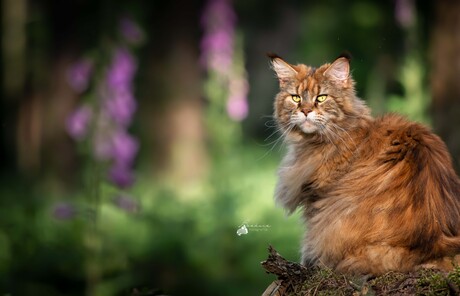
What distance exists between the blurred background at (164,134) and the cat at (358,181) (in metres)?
0.45

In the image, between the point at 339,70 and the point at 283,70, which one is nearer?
the point at 339,70

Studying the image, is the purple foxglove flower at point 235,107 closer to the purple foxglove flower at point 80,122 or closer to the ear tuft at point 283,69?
the purple foxglove flower at point 80,122

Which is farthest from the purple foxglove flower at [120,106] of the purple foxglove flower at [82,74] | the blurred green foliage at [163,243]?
the blurred green foliage at [163,243]

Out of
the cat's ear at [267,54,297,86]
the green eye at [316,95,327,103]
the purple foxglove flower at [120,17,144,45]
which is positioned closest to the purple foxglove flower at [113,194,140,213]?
the purple foxglove flower at [120,17,144,45]

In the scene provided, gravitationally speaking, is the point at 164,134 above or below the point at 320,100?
below

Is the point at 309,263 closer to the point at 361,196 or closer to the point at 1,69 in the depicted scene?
the point at 361,196

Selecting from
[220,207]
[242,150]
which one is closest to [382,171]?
[220,207]

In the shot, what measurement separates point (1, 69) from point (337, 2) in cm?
861

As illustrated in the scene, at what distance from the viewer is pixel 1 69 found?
25.0 m

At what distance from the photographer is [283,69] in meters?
6.19

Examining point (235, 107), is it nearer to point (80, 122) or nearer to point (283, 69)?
point (80, 122)

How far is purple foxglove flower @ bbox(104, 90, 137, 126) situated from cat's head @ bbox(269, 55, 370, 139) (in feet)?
10.8

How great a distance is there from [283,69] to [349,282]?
162 centimetres

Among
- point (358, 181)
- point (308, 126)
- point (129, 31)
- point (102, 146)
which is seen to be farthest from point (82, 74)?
point (358, 181)
